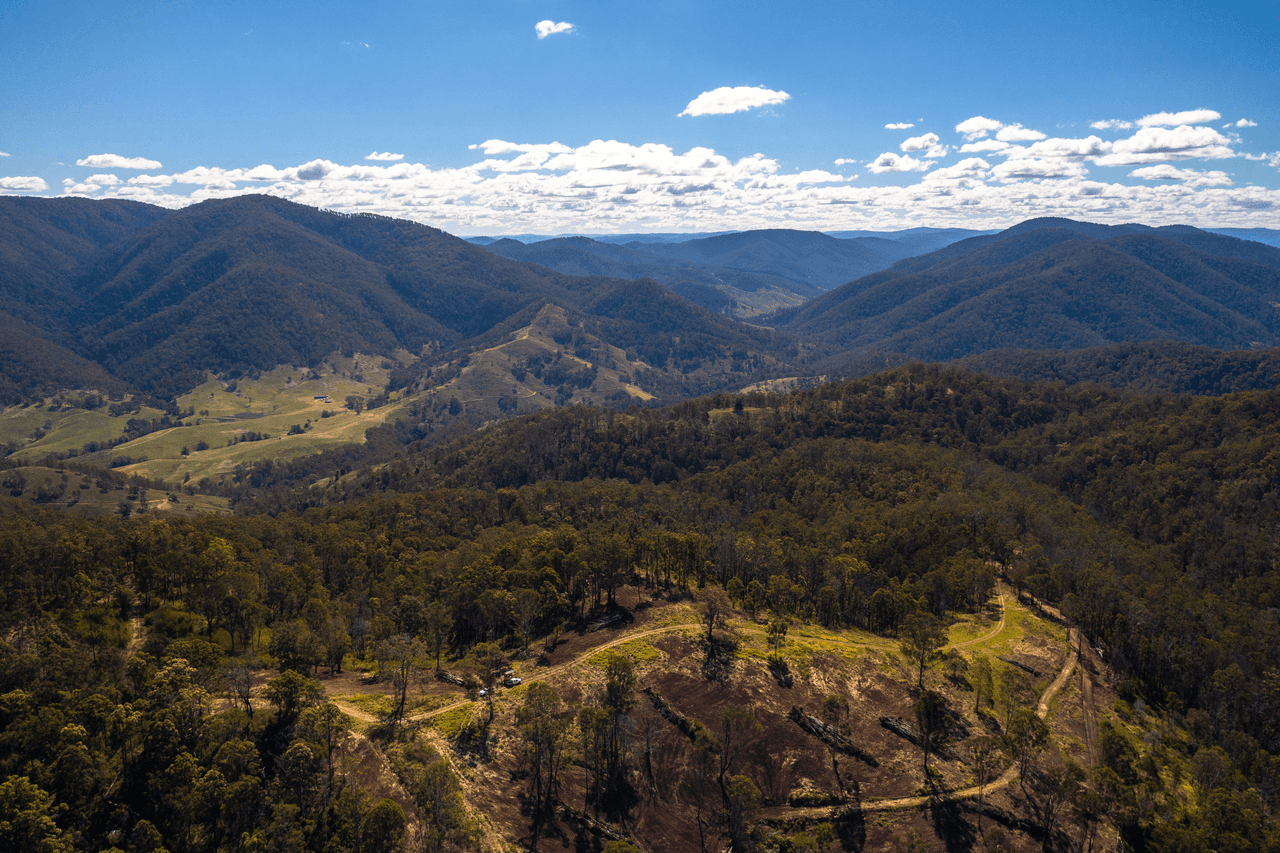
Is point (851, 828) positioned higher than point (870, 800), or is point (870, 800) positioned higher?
point (870, 800)

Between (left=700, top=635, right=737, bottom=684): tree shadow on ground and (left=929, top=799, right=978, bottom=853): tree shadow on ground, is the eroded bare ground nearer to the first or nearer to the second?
(left=929, top=799, right=978, bottom=853): tree shadow on ground

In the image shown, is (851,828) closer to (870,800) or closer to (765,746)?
(870,800)

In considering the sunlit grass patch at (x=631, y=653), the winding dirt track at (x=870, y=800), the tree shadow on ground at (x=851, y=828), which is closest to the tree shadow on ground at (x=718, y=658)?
the winding dirt track at (x=870, y=800)

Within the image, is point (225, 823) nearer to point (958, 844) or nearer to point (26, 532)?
point (958, 844)

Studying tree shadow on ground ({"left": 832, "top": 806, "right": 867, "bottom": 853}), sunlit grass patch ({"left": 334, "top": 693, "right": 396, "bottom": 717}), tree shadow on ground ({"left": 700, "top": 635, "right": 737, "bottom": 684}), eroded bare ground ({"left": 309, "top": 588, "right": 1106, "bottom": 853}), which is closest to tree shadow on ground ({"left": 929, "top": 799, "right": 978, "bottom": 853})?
eroded bare ground ({"left": 309, "top": 588, "right": 1106, "bottom": 853})

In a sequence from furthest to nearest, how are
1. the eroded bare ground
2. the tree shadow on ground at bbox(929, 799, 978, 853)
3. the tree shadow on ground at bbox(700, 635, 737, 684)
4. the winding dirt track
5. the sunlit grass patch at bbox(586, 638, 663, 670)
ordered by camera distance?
1. the sunlit grass patch at bbox(586, 638, 663, 670)
2. the tree shadow on ground at bbox(700, 635, 737, 684)
3. the winding dirt track
4. the eroded bare ground
5. the tree shadow on ground at bbox(929, 799, 978, 853)

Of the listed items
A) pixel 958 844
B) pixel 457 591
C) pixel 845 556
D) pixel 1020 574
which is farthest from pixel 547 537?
pixel 1020 574

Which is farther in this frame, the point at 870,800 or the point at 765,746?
the point at 765,746

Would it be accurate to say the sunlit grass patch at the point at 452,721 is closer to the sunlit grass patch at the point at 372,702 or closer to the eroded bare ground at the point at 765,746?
the eroded bare ground at the point at 765,746

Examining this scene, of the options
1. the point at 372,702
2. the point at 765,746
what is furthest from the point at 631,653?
the point at 372,702
